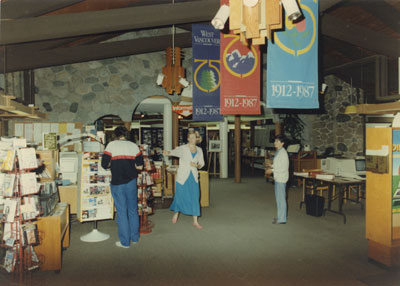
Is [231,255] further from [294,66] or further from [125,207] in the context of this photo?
[294,66]

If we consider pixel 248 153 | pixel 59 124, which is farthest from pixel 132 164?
pixel 248 153

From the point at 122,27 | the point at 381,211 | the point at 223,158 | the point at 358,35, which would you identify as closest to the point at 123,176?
the point at 122,27

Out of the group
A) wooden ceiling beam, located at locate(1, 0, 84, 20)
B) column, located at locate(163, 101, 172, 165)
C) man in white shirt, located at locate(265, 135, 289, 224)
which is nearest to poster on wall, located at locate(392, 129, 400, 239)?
man in white shirt, located at locate(265, 135, 289, 224)

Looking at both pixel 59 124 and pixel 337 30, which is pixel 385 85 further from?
pixel 59 124

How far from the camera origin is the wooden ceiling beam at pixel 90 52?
6.66 m

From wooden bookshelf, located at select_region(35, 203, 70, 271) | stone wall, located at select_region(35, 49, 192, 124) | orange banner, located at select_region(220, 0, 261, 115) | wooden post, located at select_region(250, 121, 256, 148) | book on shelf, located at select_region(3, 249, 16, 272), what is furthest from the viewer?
wooden post, located at select_region(250, 121, 256, 148)

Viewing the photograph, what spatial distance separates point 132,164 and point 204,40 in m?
3.43

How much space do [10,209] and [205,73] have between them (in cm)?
435

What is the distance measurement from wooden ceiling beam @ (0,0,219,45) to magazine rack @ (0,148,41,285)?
78.4 inches

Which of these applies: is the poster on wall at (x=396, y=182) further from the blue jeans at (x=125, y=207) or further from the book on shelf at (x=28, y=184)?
the book on shelf at (x=28, y=184)

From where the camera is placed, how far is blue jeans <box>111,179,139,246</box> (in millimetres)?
4156

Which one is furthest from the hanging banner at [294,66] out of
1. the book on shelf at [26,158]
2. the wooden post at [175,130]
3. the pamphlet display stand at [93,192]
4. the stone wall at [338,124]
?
the stone wall at [338,124]

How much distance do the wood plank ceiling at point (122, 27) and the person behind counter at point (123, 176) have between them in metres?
1.83

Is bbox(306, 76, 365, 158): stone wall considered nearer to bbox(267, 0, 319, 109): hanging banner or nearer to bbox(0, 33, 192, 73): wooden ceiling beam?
bbox(0, 33, 192, 73): wooden ceiling beam
